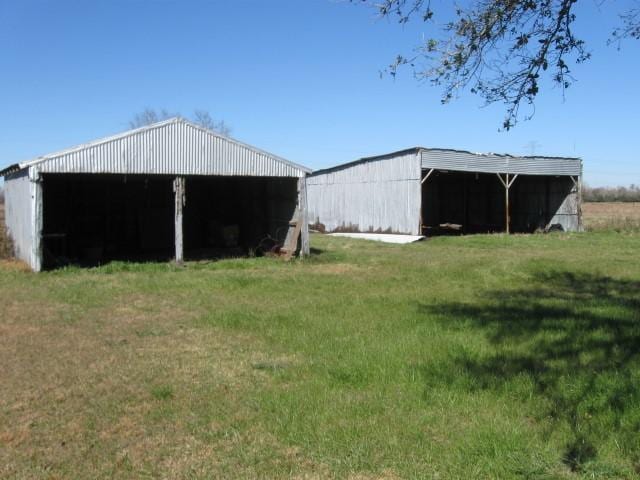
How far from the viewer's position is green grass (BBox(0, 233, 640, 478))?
14.2 feet

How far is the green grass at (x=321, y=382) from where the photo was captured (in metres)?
4.32

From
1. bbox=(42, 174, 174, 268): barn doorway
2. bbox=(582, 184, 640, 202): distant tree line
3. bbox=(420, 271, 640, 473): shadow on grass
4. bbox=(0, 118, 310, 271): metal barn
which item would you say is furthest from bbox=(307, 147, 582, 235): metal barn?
bbox=(582, 184, 640, 202): distant tree line

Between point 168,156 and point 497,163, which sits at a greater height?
point 497,163

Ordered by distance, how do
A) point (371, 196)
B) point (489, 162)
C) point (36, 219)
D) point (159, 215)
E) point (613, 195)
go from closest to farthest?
point (36, 219)
point (159, 215)
point (489, 162)
point (371, 196)
point (613, 195)

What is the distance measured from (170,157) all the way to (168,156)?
56 mm

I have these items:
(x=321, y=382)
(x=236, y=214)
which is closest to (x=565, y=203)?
(x=236, y=214)

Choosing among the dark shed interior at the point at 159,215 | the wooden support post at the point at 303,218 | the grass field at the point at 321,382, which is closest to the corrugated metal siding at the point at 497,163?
the dark shed interior at the point at 159,215

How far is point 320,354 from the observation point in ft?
22.7

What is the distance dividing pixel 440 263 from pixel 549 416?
11.4m

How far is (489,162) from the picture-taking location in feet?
86.2

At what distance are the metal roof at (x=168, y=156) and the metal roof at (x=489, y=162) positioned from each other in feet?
28.0

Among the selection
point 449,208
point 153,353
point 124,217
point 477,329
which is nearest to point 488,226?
point 449,208

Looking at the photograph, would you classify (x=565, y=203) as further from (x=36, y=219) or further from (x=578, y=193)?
(x=36, y=219)

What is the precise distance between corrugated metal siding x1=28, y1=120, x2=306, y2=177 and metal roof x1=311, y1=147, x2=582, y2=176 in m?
8.56
